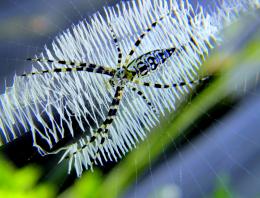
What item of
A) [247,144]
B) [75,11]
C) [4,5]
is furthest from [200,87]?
[4,5]

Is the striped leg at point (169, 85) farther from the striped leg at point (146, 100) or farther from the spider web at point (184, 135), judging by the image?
the spider web at point (184, 135)

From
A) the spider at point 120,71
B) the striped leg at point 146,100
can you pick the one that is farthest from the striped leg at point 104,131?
the striped leg at point 146,100

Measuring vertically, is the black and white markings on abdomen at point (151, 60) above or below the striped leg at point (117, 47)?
below

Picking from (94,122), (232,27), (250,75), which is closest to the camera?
(250,75)

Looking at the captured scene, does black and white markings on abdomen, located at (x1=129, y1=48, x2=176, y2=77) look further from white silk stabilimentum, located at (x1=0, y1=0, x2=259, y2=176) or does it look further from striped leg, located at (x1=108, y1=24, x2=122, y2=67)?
striped leg, located at (x1=108, y1=24, x2=122, y2=67)

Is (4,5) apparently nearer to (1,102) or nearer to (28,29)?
(28,29)

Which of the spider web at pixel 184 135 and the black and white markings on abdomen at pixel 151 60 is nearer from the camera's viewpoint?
the spider web at pixel 184 135
